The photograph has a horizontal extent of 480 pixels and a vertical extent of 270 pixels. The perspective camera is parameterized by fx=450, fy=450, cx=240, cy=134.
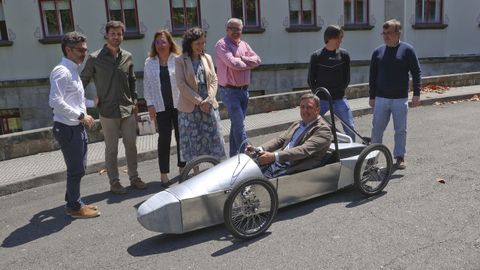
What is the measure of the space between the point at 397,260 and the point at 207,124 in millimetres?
2816

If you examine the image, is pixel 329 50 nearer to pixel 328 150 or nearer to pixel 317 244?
pixel 328 150

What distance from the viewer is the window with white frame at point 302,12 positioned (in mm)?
15266

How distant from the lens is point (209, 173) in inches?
171

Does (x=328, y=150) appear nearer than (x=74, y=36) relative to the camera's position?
No

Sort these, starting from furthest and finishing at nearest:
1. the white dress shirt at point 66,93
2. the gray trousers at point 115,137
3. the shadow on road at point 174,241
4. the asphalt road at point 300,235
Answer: the gray trousers at point 115,137 → the white dress shirt at point 66,93 → the shadow on road at point 174,241 → the asphalt road at point 300,235

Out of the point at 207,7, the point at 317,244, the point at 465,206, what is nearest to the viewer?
the point at 317,244

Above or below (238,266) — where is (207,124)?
above

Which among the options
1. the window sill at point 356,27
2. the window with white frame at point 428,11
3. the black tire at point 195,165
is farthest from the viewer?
the window with white frame at point 428,11

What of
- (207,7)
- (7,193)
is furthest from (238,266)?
(207,7)

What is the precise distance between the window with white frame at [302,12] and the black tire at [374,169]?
10890mm

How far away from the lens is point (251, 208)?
4219 mm

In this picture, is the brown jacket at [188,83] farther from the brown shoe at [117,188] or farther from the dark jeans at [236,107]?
the brown shoe at [117,188]

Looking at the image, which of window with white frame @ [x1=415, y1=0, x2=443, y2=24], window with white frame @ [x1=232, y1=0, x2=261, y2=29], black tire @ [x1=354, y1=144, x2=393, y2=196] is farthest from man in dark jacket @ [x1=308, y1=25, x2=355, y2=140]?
window with white frame @ [x1=415, y1=0, x2=443, y2=24]

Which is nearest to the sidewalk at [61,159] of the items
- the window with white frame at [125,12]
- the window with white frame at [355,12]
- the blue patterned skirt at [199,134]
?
the blue patterned skirt at [199,134]
